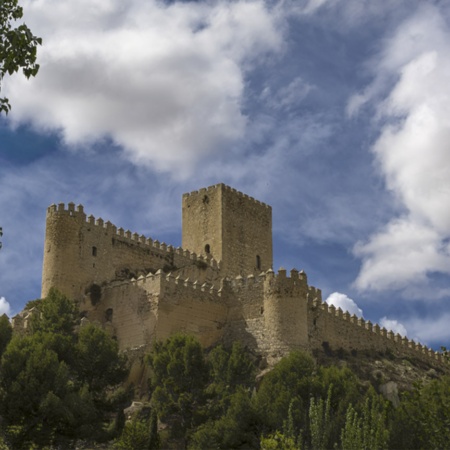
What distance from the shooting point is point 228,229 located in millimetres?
56000

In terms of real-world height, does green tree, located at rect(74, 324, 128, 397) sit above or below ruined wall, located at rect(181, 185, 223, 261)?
below

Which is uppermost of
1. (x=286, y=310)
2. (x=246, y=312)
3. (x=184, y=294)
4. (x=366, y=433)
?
(x=184, y=294)

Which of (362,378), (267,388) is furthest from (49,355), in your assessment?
(362,378)

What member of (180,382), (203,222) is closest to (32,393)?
(180,382)

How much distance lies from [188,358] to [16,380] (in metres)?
8.24

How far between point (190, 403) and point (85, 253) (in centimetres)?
1441

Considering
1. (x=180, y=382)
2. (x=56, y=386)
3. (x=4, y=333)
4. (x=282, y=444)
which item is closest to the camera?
(x=282, y=444)

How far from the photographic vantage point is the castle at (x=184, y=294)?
4362 centimetres

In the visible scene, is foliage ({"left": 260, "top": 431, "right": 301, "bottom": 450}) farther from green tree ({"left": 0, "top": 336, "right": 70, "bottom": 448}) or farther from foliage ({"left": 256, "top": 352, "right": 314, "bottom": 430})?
green tree ({"left": 0, "top": 336, "right": 70, "bottom": 448})

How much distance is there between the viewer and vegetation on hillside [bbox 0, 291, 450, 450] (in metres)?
30.7

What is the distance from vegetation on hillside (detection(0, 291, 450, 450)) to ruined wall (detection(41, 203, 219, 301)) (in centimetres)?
676

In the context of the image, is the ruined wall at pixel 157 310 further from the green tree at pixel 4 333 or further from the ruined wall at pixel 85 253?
the green tree at pixel 4 333

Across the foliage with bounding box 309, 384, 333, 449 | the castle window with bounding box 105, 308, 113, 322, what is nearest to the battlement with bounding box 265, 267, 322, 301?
the castle window with bounding box 105, 308, 113, 322

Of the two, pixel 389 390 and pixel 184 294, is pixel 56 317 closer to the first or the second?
pixel 184 294
